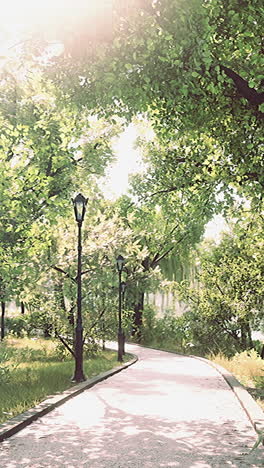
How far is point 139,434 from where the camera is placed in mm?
7762

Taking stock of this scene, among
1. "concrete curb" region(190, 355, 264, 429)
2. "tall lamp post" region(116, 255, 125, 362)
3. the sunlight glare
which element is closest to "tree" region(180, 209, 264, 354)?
"tall lamp post" region(116, 255, 125, 362)

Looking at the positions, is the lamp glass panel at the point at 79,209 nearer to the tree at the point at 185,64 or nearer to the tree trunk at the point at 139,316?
the tree at the point at 185,64

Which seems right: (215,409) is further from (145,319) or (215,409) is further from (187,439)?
(145,319)

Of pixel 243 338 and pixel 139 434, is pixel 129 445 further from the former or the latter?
pixel 243 338

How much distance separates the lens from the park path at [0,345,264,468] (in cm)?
636

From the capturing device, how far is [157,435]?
25.2 ft

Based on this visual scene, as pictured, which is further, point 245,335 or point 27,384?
point 245,335

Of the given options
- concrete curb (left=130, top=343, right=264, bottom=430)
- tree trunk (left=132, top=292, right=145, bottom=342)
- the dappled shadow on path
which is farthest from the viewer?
tree trunk (left=132, top=292, right=145, bottom=342)

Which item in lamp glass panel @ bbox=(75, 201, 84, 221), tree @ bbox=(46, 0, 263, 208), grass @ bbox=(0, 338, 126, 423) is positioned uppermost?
tree @ bbox=(46, 0, 263, 208)

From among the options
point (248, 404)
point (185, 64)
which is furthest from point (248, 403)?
point (185, 64)

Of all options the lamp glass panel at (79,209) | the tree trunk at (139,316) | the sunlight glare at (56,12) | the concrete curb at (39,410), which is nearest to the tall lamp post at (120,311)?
the lamp glass panel at (79,209)

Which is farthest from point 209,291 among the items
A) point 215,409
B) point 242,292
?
point 215,409

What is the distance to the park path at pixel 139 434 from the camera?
20.9 feet

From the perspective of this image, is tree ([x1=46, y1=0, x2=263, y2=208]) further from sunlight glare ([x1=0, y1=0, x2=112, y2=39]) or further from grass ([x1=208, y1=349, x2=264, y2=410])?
grass ([x1=208, y1=349, x2=264, y2=410])
